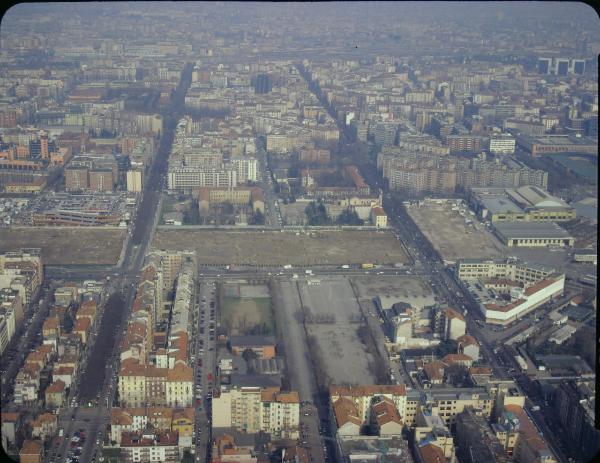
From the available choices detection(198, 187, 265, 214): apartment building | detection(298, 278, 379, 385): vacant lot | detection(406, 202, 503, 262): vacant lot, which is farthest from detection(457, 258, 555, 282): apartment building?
detection(198, 187, 265, 214): apartment building

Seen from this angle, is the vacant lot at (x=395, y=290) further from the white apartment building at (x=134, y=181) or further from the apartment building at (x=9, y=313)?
the white apartment building at (x=134, y=181)

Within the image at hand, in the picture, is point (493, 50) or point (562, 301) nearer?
point (562, 301)

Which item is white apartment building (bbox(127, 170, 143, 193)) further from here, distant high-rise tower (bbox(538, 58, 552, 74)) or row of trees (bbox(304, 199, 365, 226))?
distant high-rise tower (bbox(538, 58, 552, 74))

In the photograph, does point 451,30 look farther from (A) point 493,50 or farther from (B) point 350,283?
(B) point 350,283

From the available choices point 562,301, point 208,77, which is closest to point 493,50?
point 208,77

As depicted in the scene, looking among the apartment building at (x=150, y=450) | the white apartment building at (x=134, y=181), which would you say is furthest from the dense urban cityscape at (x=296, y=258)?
the white apartment building at (x=134, y=181)

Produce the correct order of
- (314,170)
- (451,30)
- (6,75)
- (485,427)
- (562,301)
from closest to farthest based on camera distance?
(485,427), (562,301), (314,170), (6,75), (451,30)
